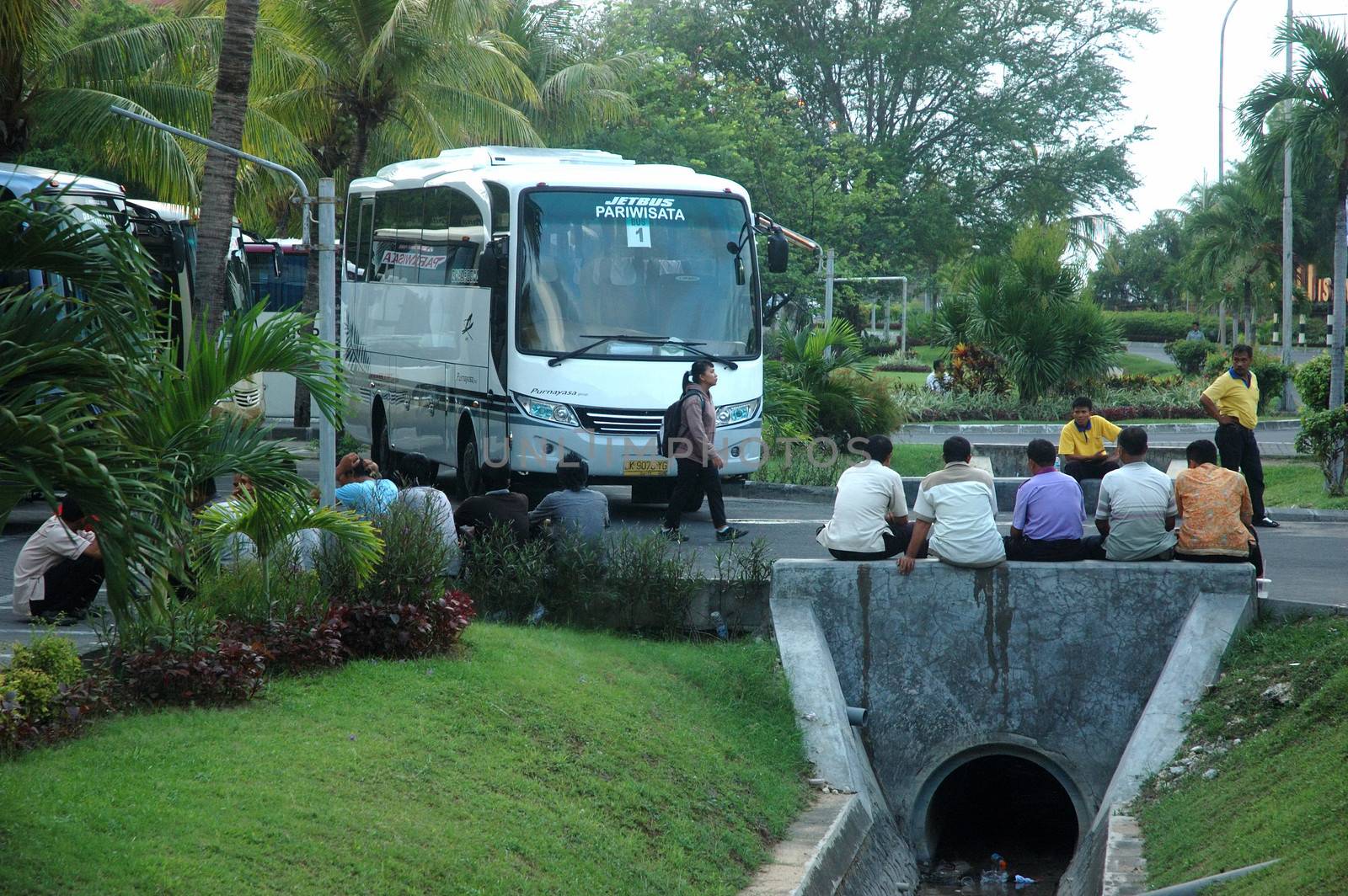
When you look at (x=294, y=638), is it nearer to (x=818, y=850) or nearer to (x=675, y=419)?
(x=818, y=850)

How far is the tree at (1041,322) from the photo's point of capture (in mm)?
28000

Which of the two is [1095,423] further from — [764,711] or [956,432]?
[956,432]

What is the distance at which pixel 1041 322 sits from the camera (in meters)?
27.9

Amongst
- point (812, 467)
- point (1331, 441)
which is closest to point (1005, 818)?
point (812, 467)

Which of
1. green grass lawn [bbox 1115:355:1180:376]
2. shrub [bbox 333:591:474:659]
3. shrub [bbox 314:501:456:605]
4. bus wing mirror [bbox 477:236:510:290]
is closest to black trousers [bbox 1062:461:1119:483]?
bus wing mirror [bbox 477:236:510:290]

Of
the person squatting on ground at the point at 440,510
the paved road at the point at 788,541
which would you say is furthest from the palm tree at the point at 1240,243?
the person squatting on ground at the point at 440,510

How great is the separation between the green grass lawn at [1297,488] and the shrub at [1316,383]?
0.95m

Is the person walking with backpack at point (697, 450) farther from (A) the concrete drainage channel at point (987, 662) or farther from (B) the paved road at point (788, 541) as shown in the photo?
(A) the concrete drainage channel at point (987, 662)

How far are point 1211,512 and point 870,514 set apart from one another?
263cm

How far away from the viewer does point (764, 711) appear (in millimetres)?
10820

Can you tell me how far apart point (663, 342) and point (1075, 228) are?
35.5 meters

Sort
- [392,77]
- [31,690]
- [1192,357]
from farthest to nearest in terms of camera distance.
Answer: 1. [1192,357]
2. [392,77]
3. [31,690]

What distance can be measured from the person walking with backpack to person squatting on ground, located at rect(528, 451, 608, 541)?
5.60ft

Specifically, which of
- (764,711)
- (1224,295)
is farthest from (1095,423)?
(1224,295)
